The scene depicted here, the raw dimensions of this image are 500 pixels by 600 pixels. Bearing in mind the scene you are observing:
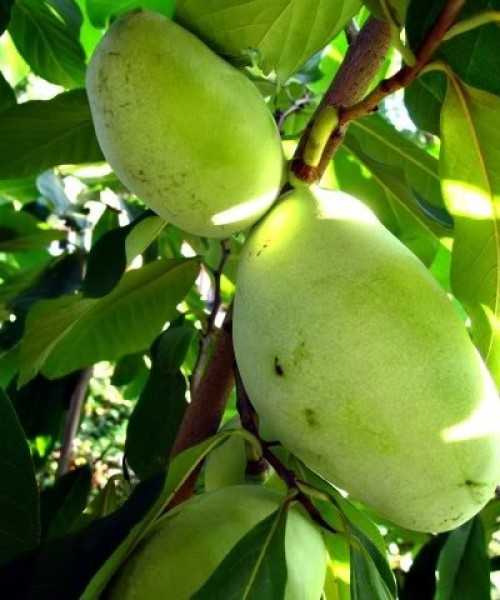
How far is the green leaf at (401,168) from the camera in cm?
109

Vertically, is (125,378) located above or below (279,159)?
below

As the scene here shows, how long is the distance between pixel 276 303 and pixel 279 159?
0.16 metres

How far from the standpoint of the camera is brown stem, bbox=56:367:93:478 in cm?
146

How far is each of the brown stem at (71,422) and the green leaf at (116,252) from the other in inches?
21.1

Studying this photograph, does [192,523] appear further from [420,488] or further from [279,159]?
[279,159]

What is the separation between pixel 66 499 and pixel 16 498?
684 mm

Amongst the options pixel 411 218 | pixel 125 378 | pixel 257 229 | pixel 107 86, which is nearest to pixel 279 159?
pixel 257 229

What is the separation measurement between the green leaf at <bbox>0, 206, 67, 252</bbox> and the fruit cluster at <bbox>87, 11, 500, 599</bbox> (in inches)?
39.1

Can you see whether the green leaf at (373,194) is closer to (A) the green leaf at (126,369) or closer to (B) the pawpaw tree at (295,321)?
(B) the pawpaw tree at (295,321)

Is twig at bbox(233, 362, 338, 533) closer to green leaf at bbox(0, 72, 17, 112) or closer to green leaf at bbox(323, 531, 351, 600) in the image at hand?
green leaf at bbox(323, 531, 351, 600)

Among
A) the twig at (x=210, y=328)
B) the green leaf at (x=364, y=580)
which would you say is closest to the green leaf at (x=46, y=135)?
the twig at (x=210, y=328)

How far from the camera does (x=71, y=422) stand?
1.45 metres

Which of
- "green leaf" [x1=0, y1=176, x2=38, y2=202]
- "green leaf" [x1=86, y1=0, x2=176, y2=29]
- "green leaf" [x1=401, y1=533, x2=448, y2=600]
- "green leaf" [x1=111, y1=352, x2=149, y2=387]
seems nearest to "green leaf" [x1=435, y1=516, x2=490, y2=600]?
"green leaf" [x1=401, y1=533, x2=448, y2=600]

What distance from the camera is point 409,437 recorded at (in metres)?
0.54
